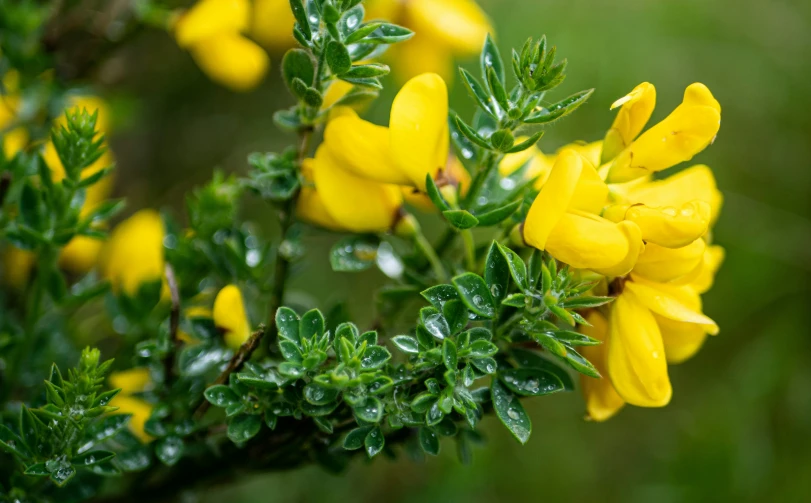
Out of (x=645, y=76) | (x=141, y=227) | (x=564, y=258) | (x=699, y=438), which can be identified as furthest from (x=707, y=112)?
(x=645, y=76)

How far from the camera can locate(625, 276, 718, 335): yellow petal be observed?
48 centimetres

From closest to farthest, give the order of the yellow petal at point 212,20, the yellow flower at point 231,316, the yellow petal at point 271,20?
the yellow flower at point 231,316 < the yellow petal at point 212,20 < the yellow petal at point 271,20

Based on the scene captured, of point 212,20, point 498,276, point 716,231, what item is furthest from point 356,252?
point 716,231

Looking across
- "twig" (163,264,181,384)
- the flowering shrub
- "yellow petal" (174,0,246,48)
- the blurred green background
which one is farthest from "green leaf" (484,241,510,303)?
the blurred green background

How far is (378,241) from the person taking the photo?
0.59 meters

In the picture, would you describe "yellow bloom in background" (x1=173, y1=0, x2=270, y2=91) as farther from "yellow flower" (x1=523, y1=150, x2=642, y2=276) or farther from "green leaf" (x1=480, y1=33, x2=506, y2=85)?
"yellow flower" (x1=523, y1=150, x2=642, y2=276)

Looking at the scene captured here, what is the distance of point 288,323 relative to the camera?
48cm

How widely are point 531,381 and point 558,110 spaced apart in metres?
0.19

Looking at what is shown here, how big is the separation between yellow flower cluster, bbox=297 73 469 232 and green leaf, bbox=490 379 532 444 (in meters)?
0.16

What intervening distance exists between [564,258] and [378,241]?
0.18 m

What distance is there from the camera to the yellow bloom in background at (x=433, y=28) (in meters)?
0.95

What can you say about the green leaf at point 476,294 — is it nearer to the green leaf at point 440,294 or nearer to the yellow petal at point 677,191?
the green leaf at point 440,294

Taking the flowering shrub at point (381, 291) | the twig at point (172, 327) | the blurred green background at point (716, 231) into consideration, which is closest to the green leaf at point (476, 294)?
the flowering shrub at point (381, 291)

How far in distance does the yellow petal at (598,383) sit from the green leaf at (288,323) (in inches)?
8.5
